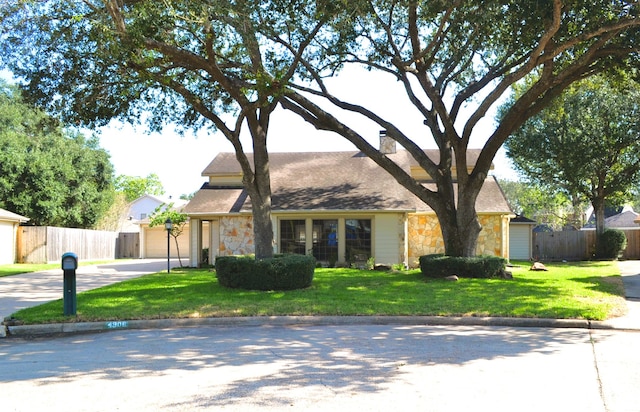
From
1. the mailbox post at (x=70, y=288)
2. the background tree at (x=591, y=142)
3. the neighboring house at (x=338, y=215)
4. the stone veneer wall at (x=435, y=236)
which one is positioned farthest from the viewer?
the background tree at (x=591, y=142)

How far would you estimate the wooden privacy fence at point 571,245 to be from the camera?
33084 millimetres

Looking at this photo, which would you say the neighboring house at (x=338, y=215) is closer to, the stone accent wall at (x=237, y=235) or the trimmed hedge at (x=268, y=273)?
the stone accent wall at (x=237, y=235)

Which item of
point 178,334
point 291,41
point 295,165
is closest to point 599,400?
point 178,334

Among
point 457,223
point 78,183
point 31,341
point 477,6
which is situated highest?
point 477,6

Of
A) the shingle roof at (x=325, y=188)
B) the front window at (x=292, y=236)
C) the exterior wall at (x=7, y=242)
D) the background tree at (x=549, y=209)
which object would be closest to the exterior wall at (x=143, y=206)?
the exterior wall at (x=7, y=242)

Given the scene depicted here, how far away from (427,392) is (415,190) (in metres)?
12.8

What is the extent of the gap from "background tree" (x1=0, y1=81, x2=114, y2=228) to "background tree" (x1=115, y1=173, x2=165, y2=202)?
2794 centimetres

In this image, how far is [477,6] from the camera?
13969mm

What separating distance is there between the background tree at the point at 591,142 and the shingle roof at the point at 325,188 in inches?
193

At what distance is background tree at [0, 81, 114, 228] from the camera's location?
32.4m

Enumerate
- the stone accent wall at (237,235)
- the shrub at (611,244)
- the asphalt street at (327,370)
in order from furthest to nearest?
the shrub at (611,244) < the stone accent wall at (237,235) < the asphalt street at (327,370)

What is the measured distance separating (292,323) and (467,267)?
26.2 ft

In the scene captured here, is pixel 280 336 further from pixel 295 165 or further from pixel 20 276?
pixel 295 165

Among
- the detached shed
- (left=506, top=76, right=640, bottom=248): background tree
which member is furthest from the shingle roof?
the detached shed
